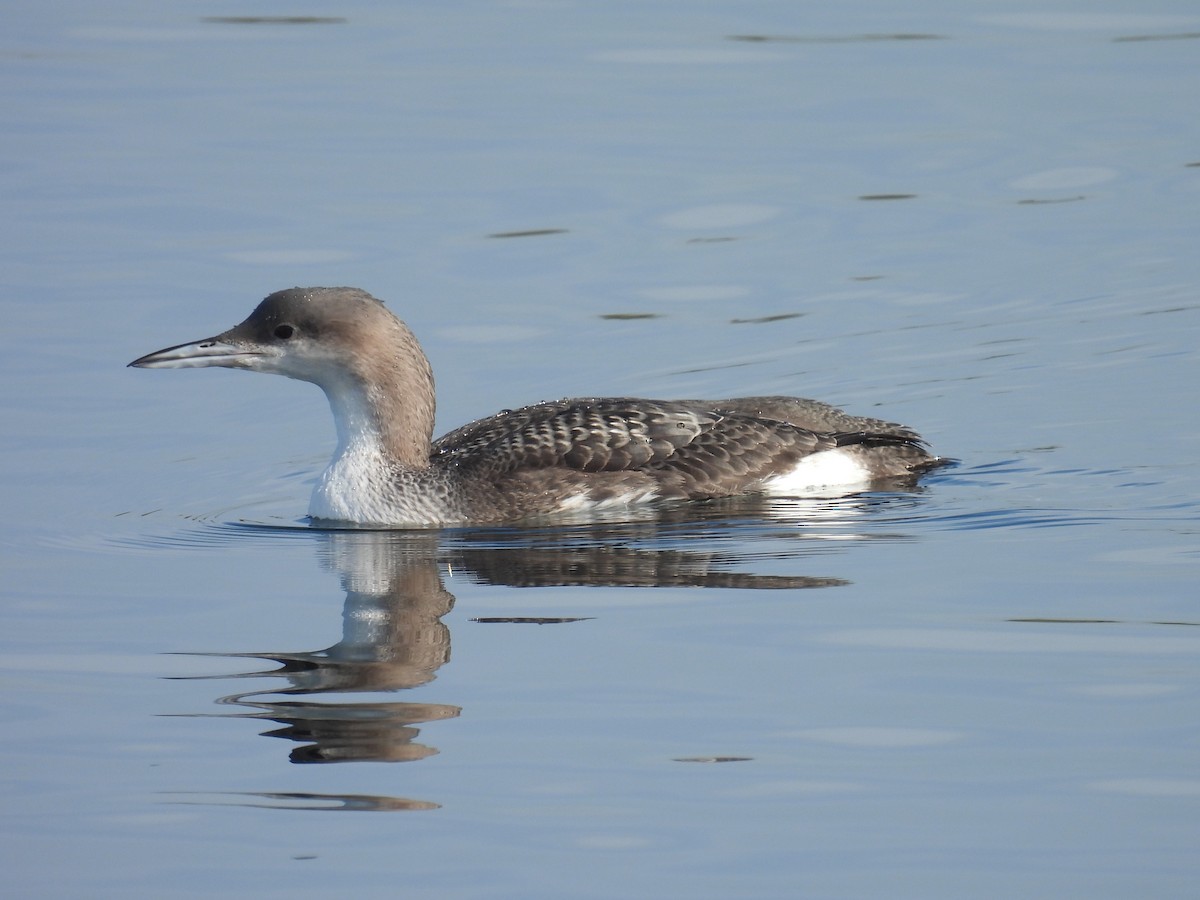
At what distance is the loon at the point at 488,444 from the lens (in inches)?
353

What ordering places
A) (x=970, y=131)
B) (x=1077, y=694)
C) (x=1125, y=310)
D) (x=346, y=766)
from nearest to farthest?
1. (x=346, y=766)
2. (x=1077, y=694)
3. (x=1125, y=310)
4. (x=970, y=131)

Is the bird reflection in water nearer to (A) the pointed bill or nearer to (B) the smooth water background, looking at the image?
(B) the smooth water background

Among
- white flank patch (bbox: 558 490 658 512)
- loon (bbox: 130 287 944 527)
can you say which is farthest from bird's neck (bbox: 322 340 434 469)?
white flank patch (bbox: 558 490 658 512)

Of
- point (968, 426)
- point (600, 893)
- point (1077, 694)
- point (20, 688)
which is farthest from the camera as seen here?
point (968, 426)

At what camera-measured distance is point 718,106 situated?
15617 millimetres

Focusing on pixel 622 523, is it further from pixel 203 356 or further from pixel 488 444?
pixel 203 356

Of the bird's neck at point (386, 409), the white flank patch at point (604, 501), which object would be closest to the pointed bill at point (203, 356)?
the bird's neck at point (386, 409)

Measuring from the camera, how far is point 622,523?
29.1ft

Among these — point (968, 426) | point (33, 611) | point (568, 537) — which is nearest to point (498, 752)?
point (33, 611)

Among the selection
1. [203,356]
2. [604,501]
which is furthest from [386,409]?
[604,501]

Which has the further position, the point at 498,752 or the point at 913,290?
the point at 913,290

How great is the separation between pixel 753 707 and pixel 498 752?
76 cm

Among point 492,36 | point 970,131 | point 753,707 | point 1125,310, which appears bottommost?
point 753,707

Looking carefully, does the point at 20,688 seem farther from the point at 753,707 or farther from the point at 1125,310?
the point at 1125,310
